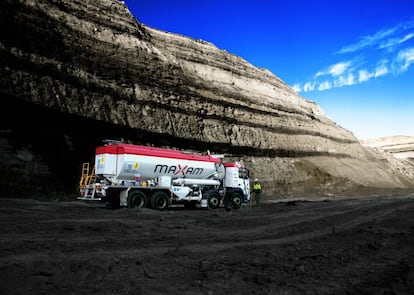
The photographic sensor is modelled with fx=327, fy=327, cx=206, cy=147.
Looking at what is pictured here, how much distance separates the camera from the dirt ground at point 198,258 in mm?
5121

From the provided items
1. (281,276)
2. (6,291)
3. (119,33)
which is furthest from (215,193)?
(119,33)

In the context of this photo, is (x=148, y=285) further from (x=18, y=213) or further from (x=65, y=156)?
(x=65, y=156)

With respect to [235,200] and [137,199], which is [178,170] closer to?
[137,199]

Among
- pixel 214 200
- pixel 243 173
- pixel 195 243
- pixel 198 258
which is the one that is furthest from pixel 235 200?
pixel 198 258

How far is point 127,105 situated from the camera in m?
28.2

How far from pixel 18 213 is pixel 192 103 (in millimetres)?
23807

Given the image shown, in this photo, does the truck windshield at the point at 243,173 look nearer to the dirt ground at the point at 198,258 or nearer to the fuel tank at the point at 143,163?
the fuel tank at the point at 143,163

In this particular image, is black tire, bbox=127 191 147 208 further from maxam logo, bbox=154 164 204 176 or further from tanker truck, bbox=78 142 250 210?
maxam logo, bbox=154 164 204 176

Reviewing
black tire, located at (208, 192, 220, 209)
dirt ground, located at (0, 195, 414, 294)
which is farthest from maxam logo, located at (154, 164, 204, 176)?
dirt ground, located at (0, 195, 414, 294)

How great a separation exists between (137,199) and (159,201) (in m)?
1.40

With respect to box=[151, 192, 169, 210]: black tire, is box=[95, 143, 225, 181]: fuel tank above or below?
above

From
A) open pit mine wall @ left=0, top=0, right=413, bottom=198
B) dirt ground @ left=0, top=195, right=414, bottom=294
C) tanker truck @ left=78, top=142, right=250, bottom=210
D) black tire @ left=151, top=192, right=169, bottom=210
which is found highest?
open pit mine wall @ left=0, top=0, right=413, bottom=198

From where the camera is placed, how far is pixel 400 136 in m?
128

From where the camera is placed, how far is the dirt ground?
512cm
